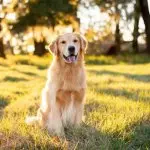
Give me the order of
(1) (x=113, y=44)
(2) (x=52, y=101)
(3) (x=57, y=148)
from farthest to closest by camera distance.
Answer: (1) (x=113, y=44)
(2) (x=52, y=101)
(3) (x=57, y=148)

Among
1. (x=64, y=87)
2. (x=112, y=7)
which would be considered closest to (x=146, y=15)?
(x=112, y=7)

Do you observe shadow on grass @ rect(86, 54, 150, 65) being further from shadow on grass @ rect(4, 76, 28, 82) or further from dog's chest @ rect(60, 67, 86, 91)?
dog's chest @ rect(60, 67, 86, 91)

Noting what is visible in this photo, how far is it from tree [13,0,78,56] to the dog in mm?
17723

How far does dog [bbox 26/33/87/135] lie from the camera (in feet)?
25.2

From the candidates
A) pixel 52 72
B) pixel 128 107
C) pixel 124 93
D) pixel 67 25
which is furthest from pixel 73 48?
pixel 67 25

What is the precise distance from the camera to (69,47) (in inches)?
310

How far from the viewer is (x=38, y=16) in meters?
26.8

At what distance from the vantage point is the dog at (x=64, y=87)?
303 inches

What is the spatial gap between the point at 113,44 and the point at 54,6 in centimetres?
969

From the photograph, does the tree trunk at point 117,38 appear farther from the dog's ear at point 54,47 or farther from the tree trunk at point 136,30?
the dog's ear at point 54,47

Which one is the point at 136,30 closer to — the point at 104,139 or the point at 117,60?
the point at 117,60

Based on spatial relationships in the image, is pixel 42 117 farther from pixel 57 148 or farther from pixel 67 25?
pixel 67 25

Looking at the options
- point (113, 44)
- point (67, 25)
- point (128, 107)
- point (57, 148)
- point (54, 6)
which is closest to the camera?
point (57, 148)

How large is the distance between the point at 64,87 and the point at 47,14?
18.7 meters
